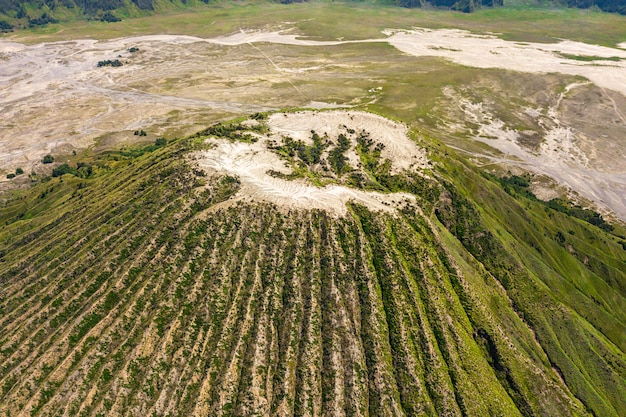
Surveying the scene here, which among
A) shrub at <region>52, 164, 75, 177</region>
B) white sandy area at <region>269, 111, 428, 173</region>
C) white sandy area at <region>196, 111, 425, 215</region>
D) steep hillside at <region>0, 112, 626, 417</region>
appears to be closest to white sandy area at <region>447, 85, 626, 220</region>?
steep hillside at <region>0, 112, 626, 417</region>

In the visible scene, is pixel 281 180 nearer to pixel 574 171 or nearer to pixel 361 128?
pixel 361 128

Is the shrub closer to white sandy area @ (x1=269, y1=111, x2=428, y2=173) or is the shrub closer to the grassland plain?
the grassland plain

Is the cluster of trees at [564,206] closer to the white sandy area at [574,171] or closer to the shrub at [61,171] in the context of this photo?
the white sandy area at [574,171]

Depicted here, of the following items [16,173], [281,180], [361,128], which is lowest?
[16,173]

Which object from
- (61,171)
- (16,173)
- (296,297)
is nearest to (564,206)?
(296,297)

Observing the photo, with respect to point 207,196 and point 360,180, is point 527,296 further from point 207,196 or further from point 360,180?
point 207,196

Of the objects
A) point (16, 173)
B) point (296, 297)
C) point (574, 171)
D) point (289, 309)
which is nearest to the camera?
point (289, 309)
